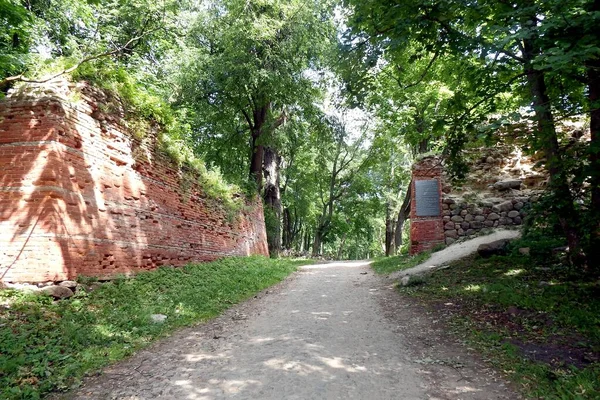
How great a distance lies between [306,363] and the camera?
4254 millimetres

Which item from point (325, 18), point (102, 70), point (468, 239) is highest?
point (325, 18)

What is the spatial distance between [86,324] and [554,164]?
7.95 meters

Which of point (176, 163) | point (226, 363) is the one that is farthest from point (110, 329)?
point (176, 163)

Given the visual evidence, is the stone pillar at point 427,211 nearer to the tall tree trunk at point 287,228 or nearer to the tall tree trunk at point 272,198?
the tall tree trunk at point 272,198

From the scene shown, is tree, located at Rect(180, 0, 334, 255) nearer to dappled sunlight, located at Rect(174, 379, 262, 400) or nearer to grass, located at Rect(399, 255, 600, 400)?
grass, located at Rect(399, 255, 600, 400)

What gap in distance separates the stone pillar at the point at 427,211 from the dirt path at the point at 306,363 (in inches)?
313

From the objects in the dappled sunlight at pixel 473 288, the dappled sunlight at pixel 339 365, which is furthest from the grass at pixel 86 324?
the dappled sunlight at pixel 473 288

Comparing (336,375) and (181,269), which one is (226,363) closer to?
(336,375)

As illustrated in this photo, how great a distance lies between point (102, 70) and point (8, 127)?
2.28 metres

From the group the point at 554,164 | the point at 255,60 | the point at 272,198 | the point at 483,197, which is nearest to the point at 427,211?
the point at 483,197

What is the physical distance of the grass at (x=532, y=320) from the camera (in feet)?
12.0

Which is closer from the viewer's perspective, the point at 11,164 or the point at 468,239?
the point at 11,164

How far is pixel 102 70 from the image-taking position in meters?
7.64

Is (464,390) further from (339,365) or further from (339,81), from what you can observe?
(339,81)
